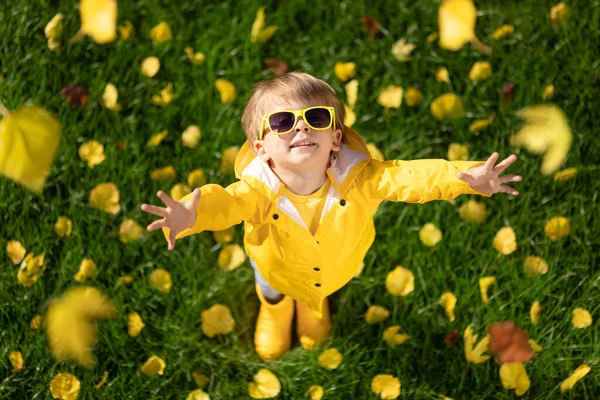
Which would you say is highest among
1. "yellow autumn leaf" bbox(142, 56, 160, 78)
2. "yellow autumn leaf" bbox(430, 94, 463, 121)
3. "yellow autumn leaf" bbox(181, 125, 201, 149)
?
"yellow autumn leaf" bbox(142, 56, 160, 78)

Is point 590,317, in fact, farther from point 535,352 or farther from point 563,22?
point 563,22

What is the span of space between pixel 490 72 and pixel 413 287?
886 mm

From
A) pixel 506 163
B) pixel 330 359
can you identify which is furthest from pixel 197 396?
pixel 506 163

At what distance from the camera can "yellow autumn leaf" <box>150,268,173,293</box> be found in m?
2.25

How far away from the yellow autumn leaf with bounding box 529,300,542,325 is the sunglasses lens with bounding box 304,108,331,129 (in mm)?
1017

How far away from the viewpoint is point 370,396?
2.08 metres

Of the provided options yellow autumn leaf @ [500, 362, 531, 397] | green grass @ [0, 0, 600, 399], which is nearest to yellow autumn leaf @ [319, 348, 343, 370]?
green grass @ [0, 0, 600, 399]

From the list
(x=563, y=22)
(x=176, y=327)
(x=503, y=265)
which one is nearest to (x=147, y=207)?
(x=176, y=327)

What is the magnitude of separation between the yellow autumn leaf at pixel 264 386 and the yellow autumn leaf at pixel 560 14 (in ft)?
5.50

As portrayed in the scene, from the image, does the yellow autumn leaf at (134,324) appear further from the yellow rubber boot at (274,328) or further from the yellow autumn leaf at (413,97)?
the yellow autumn leaf at (413,97)

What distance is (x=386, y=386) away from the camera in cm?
209

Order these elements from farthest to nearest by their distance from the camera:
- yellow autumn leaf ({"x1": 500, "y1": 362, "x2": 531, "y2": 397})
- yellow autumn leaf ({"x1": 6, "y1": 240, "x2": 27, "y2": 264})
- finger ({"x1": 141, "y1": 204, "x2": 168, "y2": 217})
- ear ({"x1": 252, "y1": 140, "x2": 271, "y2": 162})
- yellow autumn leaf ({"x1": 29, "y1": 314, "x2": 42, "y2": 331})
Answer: yellow autumn leaf ({"x1": 6, "y1": 240, "x2": 27, "y2": 264}) → yellow autumn leaf ({"x1": 29, "y1": 314, "x2": 42, "y2": 331}) → yellow autumn leaf ({"x1": 500, "y1": 362, "x2": 531, "y2": 397}) → ear ({"x1": 252, "y1": 140, "x2": 271, "y2": 162}) → finger ({"x1": 141, "y1": 204, "x2": 168, "y2": 217})

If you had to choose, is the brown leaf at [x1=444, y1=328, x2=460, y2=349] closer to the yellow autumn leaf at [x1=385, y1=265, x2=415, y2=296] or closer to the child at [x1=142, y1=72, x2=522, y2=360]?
the yellow autumn leaf at [x1=385, y1=265, x2=415, y2=296]

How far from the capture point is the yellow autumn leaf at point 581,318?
215 cm
